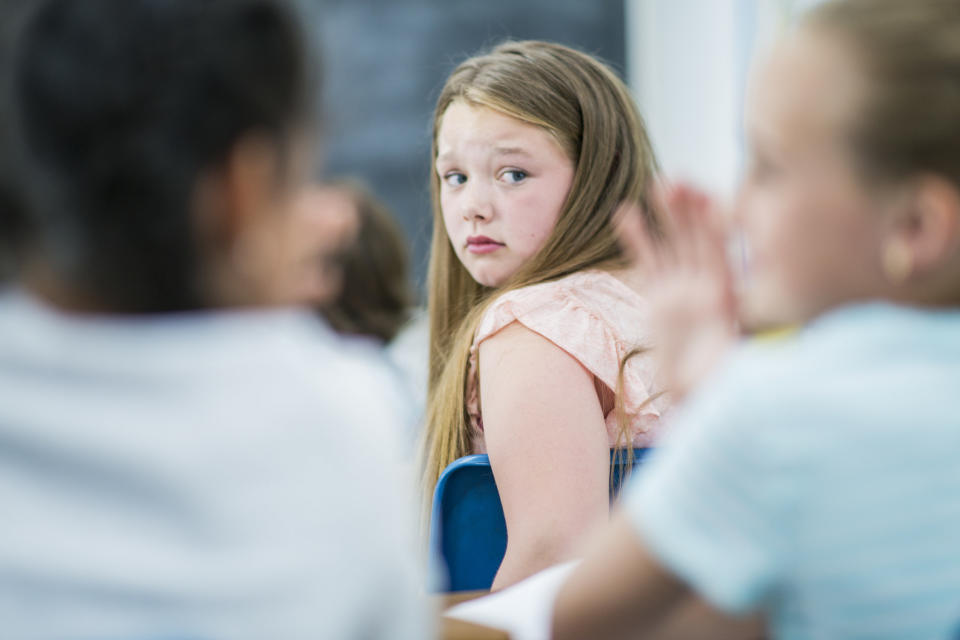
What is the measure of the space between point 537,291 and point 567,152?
0.28 m

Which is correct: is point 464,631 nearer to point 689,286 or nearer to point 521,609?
point 521,609

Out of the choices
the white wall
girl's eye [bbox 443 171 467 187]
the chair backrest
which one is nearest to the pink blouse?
the chair backrest

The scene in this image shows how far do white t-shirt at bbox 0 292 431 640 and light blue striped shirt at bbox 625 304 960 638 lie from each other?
0.20m

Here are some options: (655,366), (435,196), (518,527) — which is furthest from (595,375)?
(435,196)

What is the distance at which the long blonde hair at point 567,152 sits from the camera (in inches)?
59.6

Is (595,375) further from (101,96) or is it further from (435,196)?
(101,96)

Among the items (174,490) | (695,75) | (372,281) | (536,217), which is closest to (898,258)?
(174,490)

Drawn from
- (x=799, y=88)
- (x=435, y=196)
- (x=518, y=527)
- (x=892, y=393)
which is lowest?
(x=518, y=527)

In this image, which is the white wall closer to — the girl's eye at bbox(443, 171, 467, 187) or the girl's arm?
the girl's eye at bbox(443, 171, 467, 187)

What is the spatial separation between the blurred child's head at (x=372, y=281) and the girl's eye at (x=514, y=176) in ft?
4.18

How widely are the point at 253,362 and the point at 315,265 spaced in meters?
0.16

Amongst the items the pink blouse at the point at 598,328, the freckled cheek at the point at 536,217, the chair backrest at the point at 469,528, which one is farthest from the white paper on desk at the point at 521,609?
the freckled cheek at the point at 536,217

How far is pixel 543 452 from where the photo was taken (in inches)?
49.1

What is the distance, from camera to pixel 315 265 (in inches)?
29.0
